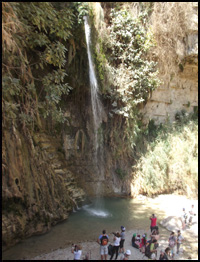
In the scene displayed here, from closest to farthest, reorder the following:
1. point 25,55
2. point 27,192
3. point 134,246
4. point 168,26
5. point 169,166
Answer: point 134,246 < point 27,192 < point 25,55 < point 169,166 < point 168,26

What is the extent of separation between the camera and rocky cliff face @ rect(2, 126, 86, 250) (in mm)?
6223

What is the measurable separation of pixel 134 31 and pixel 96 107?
489 cm

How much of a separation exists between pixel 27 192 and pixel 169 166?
27.2 ft

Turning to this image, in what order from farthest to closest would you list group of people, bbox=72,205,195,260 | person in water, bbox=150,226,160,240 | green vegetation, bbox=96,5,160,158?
green vegetation, bbox=96,5,160,158 → person in water, bbox=150,226,160,240 → group of people, bbox=72,205,195,260

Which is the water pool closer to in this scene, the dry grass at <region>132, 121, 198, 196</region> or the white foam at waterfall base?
the white foam at waterfall base

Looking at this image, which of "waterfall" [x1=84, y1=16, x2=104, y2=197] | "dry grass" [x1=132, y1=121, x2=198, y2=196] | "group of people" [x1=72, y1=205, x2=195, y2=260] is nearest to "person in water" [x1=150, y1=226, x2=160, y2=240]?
"group of people" [x1=72, y1=205, x2=195, y2=260]

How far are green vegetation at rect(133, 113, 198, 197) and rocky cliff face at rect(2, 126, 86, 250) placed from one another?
4.90m

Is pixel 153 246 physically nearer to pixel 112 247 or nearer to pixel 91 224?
pixel 112 247

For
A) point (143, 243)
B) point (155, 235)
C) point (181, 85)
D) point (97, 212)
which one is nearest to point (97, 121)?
point (97, 212)

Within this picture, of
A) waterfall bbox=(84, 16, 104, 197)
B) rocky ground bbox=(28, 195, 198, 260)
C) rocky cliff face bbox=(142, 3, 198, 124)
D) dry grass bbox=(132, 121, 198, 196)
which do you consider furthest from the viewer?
rocky cliff face bbox=(142, 3, 198, 124)

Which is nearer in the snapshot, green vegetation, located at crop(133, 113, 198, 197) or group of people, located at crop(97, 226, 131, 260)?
group of people, located at crop(97, 226, 131, 260)

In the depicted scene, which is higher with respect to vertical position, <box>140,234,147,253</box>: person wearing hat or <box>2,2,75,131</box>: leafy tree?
<box>2,2,75,131</box>: leafy tree

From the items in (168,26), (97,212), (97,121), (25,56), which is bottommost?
(97,212)

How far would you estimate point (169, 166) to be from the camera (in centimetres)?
1216
